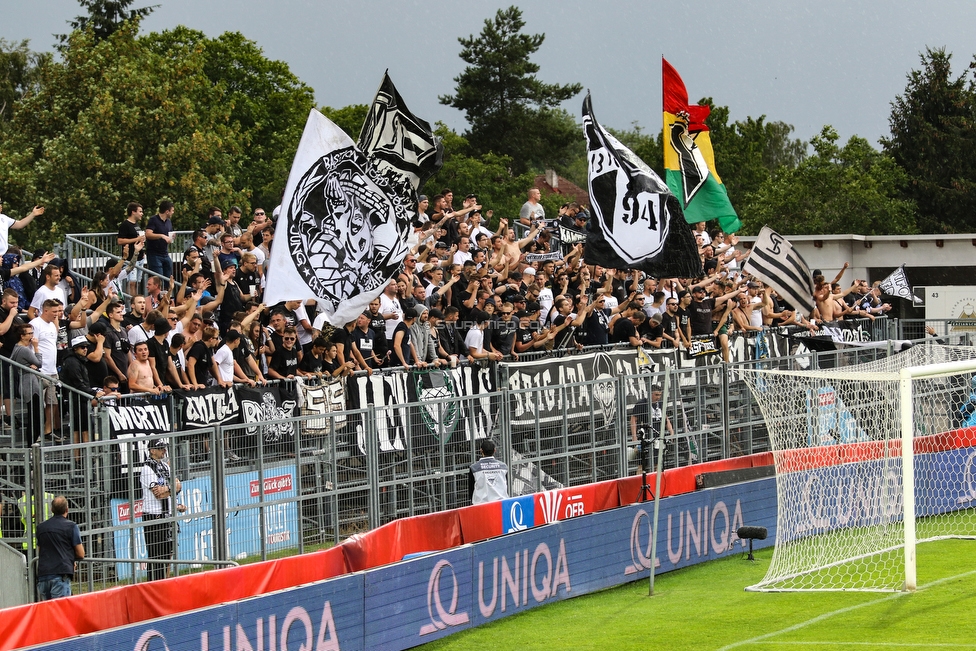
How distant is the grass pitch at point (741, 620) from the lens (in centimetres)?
1289

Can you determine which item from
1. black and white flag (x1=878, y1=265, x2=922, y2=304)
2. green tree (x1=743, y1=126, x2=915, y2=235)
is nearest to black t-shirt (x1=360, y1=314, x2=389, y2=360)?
black and white flag (x1=878, y1=265, x2=922, y2=304)

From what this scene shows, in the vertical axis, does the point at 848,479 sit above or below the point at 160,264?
below

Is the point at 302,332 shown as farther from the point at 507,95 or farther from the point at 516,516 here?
the point at 507,95

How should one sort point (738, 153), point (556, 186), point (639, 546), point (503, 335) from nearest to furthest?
point (639, 546), point (503, 335), point (738, 153), point (556, 186)

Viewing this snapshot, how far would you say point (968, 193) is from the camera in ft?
237

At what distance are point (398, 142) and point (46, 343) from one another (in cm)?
501

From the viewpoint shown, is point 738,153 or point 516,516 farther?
point 738,153

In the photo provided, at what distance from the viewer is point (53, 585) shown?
1295cm

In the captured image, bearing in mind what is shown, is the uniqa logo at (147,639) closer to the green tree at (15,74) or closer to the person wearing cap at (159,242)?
the person wearing cap at (159,242)

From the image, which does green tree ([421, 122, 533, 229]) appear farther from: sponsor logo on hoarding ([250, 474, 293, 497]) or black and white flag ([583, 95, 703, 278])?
sponsor logo on hoarding ([250, 474, 293, 497])

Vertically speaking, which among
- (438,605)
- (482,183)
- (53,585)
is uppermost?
(482,183)

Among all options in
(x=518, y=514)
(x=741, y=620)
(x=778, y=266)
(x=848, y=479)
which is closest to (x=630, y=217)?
(x=848, y=479)

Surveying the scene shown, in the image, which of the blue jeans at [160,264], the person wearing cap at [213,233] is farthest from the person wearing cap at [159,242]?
the person wearing cap at [213,233]

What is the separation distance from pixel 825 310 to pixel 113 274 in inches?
581
